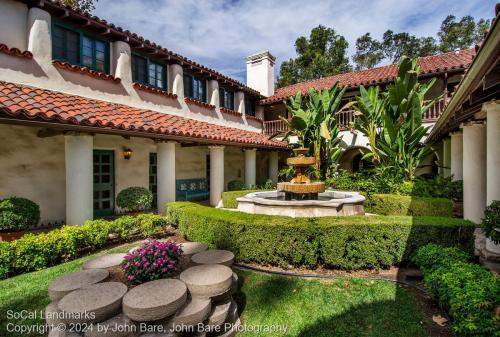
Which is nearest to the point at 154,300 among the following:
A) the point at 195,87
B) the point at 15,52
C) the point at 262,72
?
the point at 15,52

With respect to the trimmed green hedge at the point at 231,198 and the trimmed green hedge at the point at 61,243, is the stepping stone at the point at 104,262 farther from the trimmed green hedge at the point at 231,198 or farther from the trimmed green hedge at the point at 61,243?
the trimmed green hedge at the point at 231,198

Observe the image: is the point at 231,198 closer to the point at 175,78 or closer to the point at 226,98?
the point at 175,78

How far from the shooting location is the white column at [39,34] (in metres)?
7.41

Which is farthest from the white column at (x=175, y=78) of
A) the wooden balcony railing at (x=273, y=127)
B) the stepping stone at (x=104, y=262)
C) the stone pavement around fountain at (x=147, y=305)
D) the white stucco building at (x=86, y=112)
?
the stone pavement around fountain at (x=147, y=305)

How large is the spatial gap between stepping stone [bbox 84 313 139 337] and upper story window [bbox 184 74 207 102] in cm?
1132

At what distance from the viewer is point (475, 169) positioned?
760cm

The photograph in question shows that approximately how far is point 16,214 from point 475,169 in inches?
475

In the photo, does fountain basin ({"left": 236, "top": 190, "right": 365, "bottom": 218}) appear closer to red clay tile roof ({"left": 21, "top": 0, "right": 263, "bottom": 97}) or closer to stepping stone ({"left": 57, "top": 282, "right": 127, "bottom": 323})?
stepping stone ({"left": 57, "top": 282, "right": 127, "bottom": 323})

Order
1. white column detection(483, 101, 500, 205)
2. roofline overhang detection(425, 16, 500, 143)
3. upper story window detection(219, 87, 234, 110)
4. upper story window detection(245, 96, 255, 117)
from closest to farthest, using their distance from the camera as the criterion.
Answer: roofline overhang detection(425, 16, 500, 143)
white column detection(483, 101, 500, 205)
upper story window detection(219, 87, 234, 110)
upper story window detection(245, 96, 255, 117)

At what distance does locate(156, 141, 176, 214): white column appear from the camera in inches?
366

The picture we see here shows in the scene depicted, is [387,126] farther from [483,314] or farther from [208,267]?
[208,267]

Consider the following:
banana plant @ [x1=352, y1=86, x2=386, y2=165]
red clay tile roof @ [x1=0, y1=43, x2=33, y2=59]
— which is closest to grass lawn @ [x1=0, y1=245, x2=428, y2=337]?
red clay tile roof @ [x1=0, y1=43, x2=33, y2=59]

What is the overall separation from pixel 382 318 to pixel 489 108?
4972mm

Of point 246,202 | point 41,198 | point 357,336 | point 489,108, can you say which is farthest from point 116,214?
point 489,108
